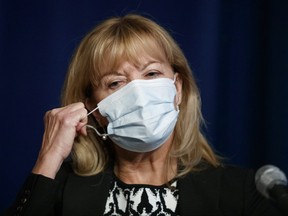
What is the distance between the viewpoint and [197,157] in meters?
1.40

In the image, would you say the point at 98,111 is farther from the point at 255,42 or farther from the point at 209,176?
the point at 255,42

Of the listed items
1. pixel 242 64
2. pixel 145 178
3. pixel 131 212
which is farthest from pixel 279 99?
pixel 131 212

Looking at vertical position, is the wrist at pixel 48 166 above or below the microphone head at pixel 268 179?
below

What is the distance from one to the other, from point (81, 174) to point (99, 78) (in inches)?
12.1

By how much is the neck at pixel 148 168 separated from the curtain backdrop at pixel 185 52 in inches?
17.9

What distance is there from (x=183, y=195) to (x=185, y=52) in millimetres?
716

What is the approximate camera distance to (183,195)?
126 centimetres

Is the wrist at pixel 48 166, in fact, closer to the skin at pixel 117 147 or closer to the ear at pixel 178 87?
the skin at pixel 117 147

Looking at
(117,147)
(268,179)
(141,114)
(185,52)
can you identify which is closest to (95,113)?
(117,147)

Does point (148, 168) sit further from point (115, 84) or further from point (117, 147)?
point (115, 84)

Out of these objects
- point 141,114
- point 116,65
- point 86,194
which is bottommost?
point 86,194

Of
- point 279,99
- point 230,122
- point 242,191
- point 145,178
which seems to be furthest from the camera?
point 230,122

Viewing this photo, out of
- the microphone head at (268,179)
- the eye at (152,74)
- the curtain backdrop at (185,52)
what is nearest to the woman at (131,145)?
the eye at (152,74)

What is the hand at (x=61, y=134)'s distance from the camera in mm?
1298
